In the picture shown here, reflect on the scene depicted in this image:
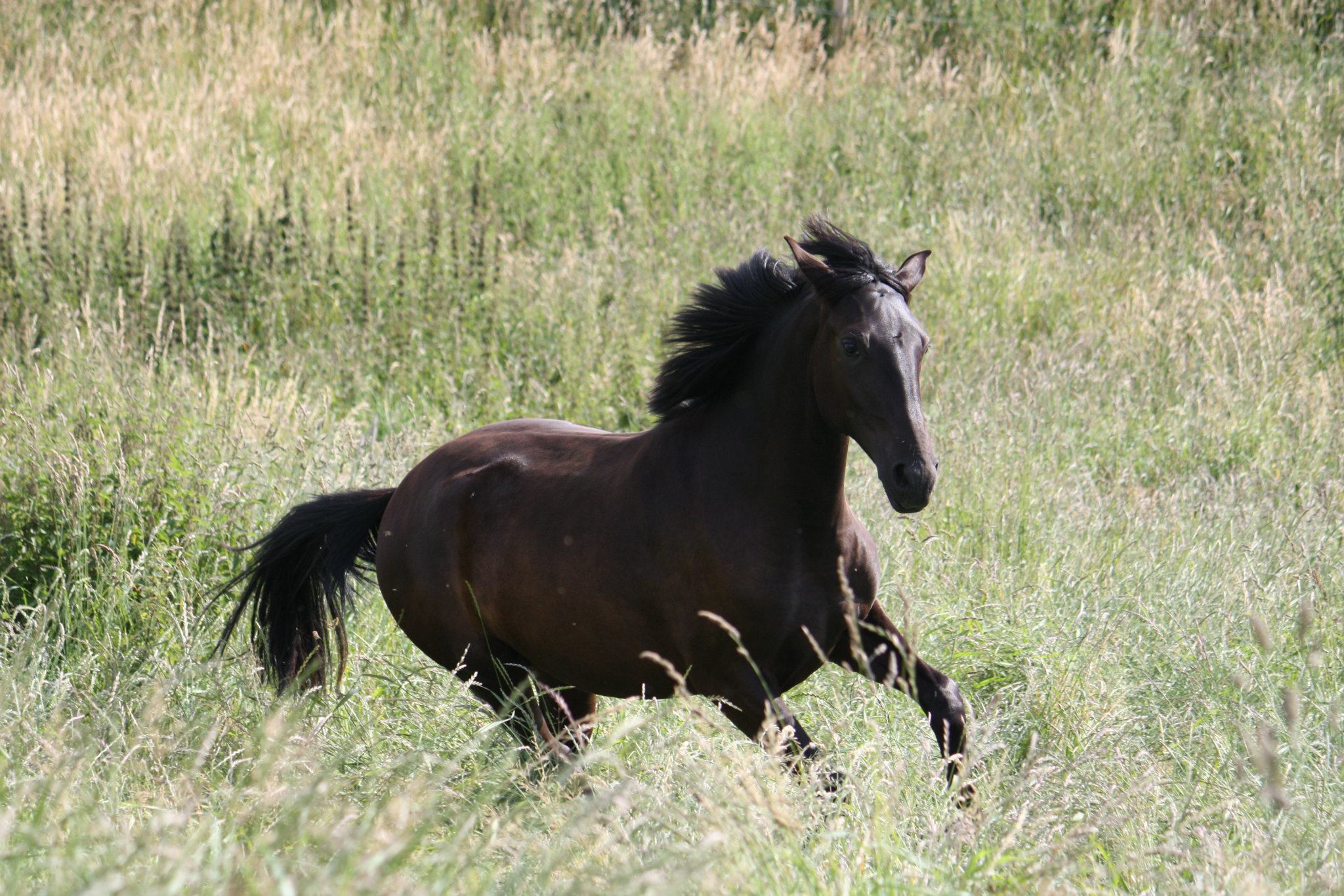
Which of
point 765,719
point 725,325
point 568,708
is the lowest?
point 568,708

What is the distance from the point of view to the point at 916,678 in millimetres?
3512

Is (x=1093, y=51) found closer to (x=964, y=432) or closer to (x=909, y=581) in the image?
(x=964, y=432)

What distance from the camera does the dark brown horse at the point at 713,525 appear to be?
3.28 metres

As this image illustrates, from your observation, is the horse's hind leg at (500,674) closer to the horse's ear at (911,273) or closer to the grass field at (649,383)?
the grass field at (649,383)

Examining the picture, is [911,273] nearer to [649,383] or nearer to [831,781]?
[831,781]

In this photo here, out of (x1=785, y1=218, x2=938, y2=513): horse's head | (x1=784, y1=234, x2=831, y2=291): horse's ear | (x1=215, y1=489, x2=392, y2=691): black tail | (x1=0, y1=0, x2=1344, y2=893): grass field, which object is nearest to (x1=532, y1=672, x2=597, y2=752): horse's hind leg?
(x1=0, y1=0, x2=1344, y2=893): grass field

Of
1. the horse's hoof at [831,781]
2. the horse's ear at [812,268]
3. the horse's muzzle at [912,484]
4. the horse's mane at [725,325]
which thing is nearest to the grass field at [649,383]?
the horse's hoof at [831,781]

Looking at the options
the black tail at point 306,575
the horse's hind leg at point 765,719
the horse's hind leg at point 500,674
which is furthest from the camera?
the black tail at point 306,575

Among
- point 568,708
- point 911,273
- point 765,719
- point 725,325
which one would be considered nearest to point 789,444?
point 725,325

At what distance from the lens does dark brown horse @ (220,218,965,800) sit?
328cm

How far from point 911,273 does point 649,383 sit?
13.2 ft

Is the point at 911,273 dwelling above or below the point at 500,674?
above

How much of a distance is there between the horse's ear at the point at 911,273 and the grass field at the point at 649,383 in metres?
1.16

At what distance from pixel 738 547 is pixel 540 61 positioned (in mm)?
8826
